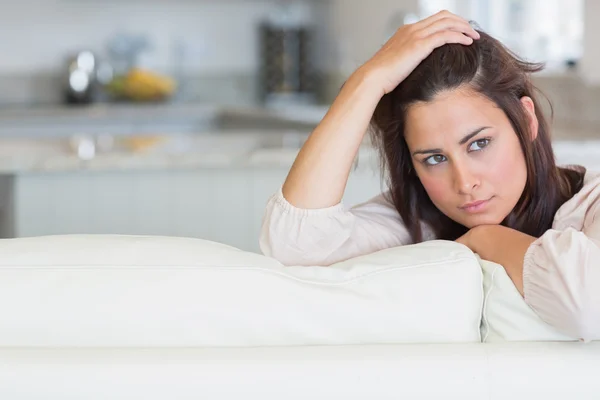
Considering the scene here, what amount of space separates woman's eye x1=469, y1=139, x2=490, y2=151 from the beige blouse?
14 centimetres

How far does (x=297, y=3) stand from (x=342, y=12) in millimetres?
659

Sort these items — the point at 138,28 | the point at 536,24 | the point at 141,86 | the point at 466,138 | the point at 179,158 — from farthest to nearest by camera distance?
the point at 138,28, the point at 141,86, the point at 536,24, the point at 179,158, the point at 466,138

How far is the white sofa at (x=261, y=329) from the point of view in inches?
35.6

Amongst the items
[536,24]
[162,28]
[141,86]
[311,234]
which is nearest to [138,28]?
[162,28]

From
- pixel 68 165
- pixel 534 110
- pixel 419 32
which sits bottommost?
pixel 68 165

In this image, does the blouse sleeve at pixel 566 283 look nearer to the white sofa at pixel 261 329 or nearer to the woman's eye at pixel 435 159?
the white sofa at pixel 261 329

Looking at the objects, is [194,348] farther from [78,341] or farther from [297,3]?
[297,3]

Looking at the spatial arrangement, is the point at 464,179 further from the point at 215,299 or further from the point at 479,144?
the point at 215,299

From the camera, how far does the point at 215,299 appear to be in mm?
953

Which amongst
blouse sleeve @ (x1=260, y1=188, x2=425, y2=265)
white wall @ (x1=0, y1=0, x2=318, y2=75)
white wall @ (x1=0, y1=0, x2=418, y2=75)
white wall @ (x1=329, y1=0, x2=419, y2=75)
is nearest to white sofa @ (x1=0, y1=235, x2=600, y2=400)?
blouse sleeve @ (x1=260, y1=188, x2=425, y2=265)

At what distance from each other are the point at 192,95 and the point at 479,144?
15.9 feet

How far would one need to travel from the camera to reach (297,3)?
6.06 metres

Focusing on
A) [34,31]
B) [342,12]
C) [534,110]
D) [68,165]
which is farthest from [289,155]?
[34,31]

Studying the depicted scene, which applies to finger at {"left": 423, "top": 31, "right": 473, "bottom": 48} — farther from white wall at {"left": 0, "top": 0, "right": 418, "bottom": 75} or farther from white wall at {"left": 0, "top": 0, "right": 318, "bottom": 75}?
white wall at {"left": 0, "top": 0, "right": 318, "bottom": 75}
